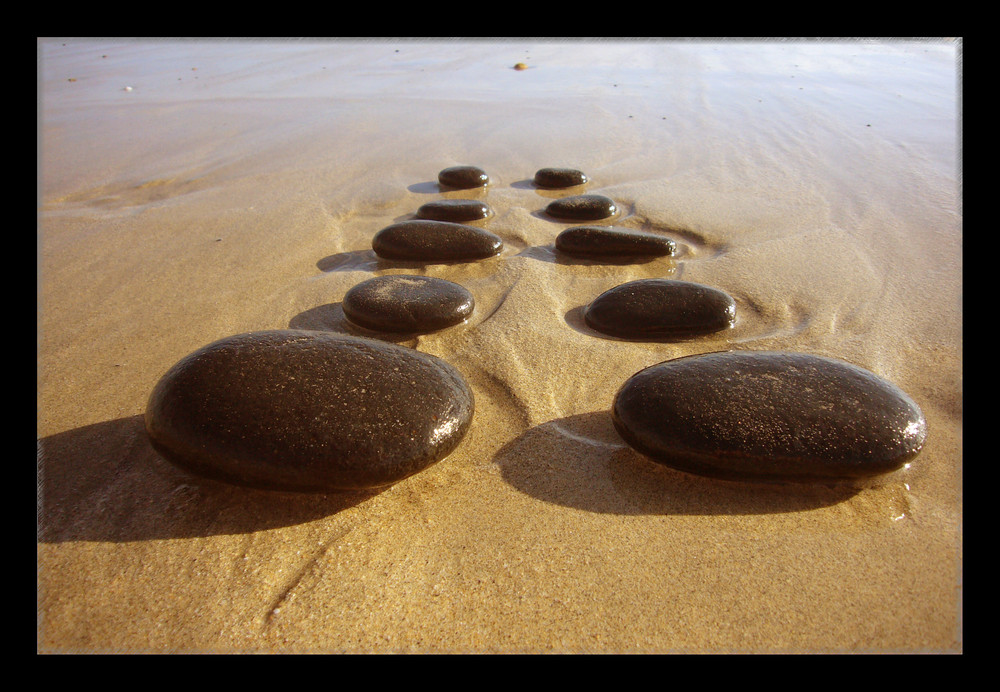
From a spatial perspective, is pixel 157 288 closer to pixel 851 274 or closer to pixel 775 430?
pixel 775 430

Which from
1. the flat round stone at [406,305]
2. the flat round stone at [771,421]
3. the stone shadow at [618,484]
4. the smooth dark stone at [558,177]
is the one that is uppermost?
the smooth dark stone at [558,177]

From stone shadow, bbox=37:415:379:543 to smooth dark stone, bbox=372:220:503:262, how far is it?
152 centimetres

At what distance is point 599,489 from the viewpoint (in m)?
1.57

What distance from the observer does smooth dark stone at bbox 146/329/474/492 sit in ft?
4.67

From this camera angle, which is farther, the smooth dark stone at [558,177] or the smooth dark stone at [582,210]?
the smooth dark stone at [558,177]

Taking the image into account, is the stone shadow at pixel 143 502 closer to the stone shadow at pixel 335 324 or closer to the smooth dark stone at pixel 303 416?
the smooth dark stone at pixel 303 416

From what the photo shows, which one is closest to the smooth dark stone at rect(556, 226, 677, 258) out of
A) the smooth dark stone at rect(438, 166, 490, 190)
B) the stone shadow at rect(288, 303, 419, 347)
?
the stone shadow at rect(288, 303, 419, 347)

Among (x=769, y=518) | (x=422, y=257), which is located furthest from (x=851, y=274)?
(x=422, y=257)

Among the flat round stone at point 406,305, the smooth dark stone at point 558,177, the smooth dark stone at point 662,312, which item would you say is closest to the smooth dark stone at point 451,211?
the smooth dark stone at point 558,177

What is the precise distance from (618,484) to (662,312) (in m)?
0.88

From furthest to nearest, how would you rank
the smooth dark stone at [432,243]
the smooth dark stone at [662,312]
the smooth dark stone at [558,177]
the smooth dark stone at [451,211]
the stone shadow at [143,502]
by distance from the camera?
1. the smooth dark stone at [558,177]
2. the smooth dark stone at [451,211]
3. the smooth dark stone at [432,243]
4. the smooth dark stone at [662,312]
5. the stone shadow at [143,502]

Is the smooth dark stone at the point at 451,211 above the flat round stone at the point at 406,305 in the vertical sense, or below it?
above

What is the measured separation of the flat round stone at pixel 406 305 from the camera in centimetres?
224

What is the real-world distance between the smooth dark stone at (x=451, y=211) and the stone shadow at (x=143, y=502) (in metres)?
2.12
